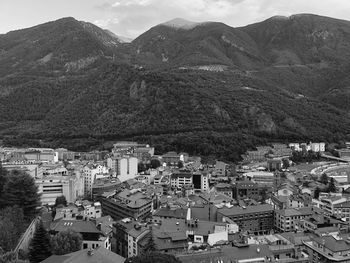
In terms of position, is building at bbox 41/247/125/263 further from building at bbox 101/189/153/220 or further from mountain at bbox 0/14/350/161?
mountain at bbox 0/14/350/161

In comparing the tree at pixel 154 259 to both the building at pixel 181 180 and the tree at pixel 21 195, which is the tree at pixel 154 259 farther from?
the building at pixel 181 180

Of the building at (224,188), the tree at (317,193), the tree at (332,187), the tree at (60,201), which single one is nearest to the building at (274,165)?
the tree at (332,187)

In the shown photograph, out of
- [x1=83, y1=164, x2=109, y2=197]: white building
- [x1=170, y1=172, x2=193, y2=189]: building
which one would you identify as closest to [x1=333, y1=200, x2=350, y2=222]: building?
[x1=170, y1=172, x2=193, y2=189]: building

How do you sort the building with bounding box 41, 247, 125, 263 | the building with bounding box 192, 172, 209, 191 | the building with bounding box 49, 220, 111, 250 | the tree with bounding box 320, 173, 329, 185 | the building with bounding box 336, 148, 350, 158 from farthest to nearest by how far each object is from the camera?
the building with bounding box 336, 148, 350, 158, the tree with bounding box 320, 173, 329, 185, the building with bounding box 192, 172, 209, 191, the building with bounding box 49, 220, 111, 250, the building with bounding box 41, 247, 125, 263

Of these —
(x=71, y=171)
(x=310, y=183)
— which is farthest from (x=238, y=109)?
(x=71, y=171)

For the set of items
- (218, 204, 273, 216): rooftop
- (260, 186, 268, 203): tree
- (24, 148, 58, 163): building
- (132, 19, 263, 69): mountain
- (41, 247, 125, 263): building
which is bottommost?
(260, 186, 268, 203): tree

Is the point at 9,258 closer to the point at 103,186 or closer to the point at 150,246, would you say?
the point at 150,246
